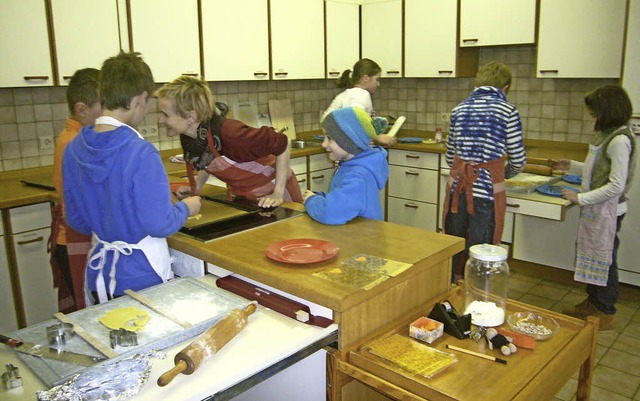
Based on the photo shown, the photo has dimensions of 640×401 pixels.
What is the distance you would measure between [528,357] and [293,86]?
3.68m

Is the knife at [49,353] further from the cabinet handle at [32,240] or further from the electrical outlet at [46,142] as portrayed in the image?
the electrical outlet at [46,142]

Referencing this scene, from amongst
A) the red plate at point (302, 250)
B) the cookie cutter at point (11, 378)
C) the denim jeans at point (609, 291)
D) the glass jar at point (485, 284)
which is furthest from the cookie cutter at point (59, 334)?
the denim jeans at point (609, 291)

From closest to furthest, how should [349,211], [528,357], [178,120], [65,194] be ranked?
1. [528,357]
2. [65,194]
3. [349,211]
4. [178,120]

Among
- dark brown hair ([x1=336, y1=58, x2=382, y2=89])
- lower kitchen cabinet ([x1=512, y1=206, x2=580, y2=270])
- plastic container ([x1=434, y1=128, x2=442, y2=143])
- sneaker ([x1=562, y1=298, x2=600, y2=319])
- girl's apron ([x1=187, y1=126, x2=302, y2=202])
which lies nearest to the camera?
girl's apron ([x1=187, y1=126, x2=302, y2=202])

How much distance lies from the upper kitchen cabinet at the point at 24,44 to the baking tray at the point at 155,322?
1940mm

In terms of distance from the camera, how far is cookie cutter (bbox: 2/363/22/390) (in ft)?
3.51

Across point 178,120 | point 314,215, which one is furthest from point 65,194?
point 314,215

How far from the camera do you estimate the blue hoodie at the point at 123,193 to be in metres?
1.52

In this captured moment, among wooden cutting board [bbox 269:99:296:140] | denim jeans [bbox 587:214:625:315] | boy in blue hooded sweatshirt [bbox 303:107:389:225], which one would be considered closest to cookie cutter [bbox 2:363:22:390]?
boy in blue hooded sweatshirt [bbox 303:107:389:225]

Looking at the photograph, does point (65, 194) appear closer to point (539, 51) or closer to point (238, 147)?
point (238, 147)

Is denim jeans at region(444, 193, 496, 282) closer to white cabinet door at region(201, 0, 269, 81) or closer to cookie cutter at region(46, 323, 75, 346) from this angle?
white cabinet door at region(201, 0, 269, 81)

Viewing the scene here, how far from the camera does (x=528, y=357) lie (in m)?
1.29

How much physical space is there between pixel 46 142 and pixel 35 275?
34.8 inches

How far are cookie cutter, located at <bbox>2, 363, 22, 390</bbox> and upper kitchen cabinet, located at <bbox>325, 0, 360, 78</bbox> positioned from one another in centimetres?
367
